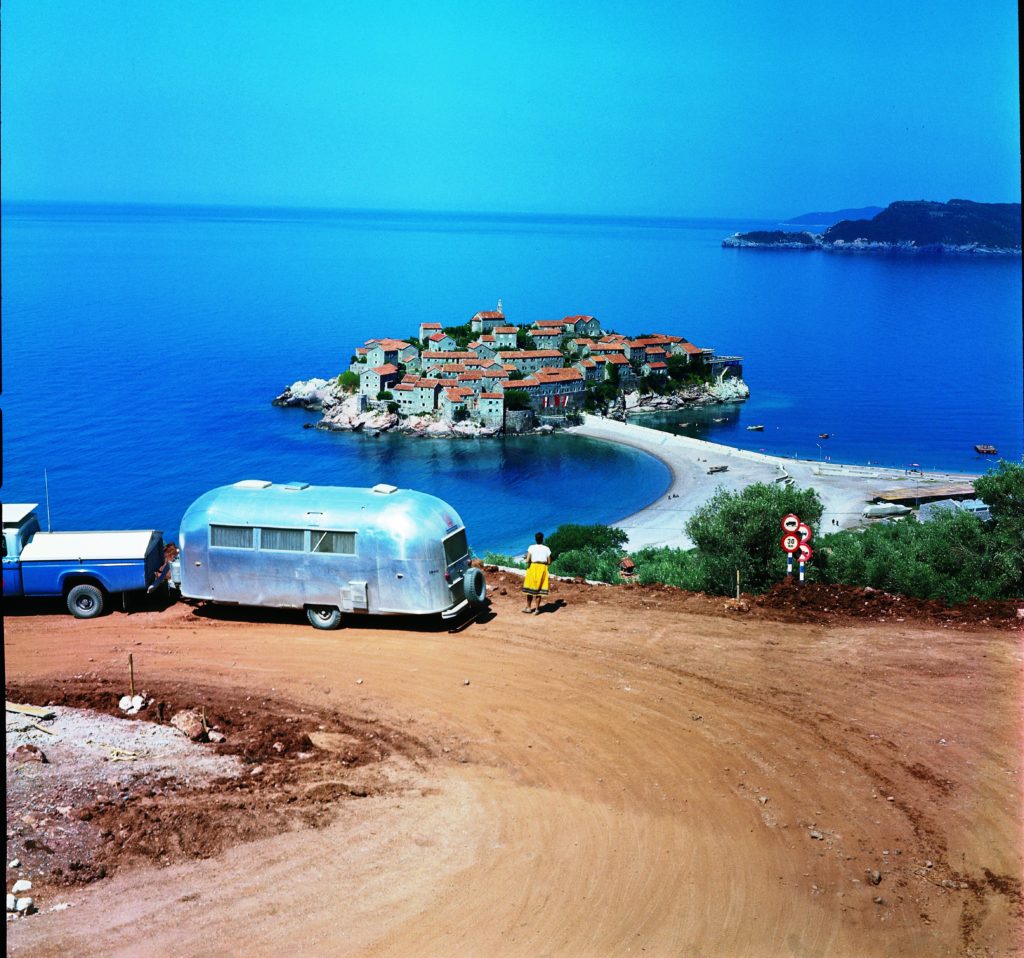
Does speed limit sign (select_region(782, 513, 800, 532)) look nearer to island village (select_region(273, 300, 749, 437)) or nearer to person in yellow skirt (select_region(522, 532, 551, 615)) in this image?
person in yellow skirt (select_region(522, 532, 551, 615))

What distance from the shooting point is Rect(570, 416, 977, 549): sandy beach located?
52.4 m

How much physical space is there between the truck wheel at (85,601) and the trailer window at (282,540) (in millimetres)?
2387

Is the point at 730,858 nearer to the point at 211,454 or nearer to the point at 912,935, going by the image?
the point at 912,935

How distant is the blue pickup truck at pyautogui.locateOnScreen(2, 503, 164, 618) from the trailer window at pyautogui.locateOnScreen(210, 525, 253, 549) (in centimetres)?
115

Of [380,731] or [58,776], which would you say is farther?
[380,731]

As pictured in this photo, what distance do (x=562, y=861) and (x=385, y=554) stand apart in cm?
516

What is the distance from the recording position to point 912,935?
23.0 ft

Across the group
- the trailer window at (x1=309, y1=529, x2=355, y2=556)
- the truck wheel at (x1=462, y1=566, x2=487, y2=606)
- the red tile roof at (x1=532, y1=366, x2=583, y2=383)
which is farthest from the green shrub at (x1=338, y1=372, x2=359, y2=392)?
the trailer window at (x1=309, y1=529, x2=355, y2=556)

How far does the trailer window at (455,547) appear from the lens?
40.6 ft

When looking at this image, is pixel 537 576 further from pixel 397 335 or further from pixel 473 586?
pixel 397 335

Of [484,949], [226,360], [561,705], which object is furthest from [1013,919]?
[226,360]

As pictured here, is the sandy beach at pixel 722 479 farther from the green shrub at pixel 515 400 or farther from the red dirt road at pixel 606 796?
the red dirt road at pixel 606 796

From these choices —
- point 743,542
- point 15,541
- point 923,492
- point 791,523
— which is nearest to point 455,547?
point 791,523

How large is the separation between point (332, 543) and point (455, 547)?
147 centimetres
